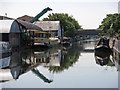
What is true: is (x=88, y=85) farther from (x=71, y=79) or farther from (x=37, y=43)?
(x=37, y=43)

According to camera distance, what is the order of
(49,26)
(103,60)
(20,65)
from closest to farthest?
1. (20,65)
2. (103,60)
3. (49,26)

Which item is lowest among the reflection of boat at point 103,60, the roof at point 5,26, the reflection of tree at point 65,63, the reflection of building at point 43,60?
the reflection of boat at point 103,60

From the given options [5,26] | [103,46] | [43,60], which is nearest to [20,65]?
[43,60]

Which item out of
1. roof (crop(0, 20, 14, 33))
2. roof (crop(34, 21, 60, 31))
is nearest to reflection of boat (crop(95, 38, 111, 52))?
roof (crop(0, 20, 14, 33))

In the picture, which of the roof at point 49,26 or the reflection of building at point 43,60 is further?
the roof at point 49,26

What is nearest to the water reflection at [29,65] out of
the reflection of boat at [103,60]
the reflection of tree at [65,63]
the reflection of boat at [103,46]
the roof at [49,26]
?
the reflection of tree at [65,63]

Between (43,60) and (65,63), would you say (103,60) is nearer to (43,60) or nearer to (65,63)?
(65,63)

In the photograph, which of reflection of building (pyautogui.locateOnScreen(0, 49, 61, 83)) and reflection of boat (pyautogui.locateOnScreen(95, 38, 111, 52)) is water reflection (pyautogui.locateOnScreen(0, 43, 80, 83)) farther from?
reflection of boat (pyautogui.locateOnScreen(95, 38, 111, 52))

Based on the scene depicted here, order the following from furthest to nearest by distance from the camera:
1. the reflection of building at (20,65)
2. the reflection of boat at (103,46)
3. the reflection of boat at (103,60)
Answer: the reflection of boat at (103,46)
the reflection of boat at (103,60)
the reflection of building at (20,65)

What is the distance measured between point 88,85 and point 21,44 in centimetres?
2971

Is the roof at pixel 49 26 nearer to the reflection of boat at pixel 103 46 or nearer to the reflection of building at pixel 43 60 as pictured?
the reflection of boat at pixel 103 46

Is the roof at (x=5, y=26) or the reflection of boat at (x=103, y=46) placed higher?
the roof at (x=5, y=26)

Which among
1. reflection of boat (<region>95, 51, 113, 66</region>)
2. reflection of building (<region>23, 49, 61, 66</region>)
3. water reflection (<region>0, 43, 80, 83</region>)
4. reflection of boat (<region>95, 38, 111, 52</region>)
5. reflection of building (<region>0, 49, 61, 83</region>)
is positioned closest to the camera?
reflection of building (<region>0, 49, 61, 83</region>)

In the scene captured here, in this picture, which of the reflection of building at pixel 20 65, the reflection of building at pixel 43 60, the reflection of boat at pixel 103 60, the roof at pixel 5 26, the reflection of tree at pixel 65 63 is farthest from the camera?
the roof at pixel 5 26
